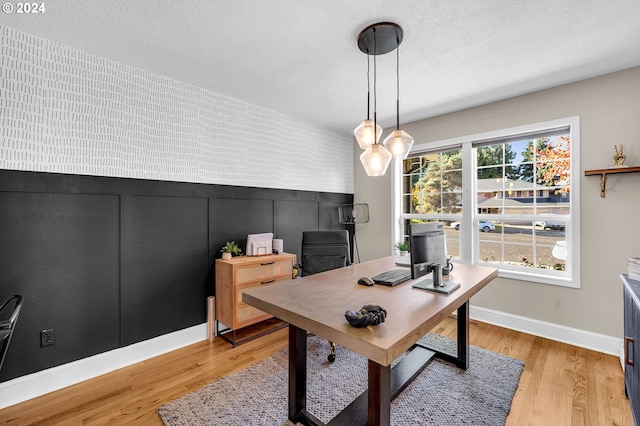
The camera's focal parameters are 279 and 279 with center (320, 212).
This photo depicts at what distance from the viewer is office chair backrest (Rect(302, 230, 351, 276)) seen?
2895 mm

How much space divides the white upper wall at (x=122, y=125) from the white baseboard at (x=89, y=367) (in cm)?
148

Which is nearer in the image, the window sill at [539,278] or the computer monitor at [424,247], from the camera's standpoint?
the computer monitor at [424,247]

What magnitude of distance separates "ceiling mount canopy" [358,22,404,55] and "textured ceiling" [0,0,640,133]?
0.15ft

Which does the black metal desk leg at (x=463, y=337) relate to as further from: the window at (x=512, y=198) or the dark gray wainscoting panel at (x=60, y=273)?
the dark gray wainscoting panel at (x=60, y=273)

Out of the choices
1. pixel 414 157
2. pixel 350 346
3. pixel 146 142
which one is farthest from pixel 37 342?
pixel 414 157

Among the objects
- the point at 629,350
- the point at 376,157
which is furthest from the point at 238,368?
the point at 629,350

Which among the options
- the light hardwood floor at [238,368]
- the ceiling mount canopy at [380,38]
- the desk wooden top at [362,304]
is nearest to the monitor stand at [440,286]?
the desk wooden top at [362,304]

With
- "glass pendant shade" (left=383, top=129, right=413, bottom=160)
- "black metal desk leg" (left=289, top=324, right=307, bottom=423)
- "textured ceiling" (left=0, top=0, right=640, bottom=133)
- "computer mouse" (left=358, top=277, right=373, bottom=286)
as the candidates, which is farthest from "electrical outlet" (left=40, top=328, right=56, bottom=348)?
"glass pendant shade" (left=383, top=129, right=413, bottom=160)

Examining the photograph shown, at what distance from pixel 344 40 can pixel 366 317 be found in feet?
6.28

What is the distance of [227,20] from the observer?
72.4 inches

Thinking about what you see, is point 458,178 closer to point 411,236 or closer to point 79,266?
point 411,236

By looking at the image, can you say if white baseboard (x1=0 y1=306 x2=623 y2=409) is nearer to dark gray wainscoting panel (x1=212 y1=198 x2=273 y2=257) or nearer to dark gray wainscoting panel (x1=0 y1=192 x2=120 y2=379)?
dark gray wainscoting panel (x1=0 y1=192 x2=120 y2=379)

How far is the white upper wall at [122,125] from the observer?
1971mm

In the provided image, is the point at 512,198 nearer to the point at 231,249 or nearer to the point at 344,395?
the point at 344,395
